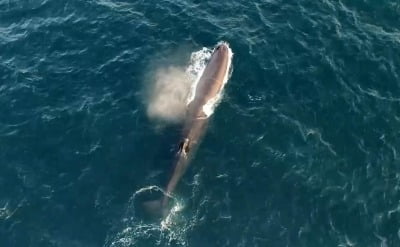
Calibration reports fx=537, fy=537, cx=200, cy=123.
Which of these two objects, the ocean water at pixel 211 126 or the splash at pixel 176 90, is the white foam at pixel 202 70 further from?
the ocean water at pixel 211 126

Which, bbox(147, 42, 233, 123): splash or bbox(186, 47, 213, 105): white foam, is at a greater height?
bbox(186, 47, 213, 105): white foam

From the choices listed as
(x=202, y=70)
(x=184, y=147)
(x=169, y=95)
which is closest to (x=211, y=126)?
(x=184, y=147)

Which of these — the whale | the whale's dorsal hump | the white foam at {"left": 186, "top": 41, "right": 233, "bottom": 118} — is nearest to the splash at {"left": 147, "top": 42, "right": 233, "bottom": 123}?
the white foam at {"left": 186, "top": 41, "right": 233, "bottom": 118}

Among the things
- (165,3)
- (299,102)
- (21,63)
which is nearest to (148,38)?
(165,3)

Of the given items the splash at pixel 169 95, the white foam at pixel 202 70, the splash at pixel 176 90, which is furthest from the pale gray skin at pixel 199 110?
the splash at pixel 169 95

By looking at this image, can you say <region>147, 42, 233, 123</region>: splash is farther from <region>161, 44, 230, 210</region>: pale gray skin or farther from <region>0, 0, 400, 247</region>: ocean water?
<region>0, 0, 400, 247</region>: ocean water

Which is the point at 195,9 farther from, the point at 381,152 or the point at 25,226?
the point at 25,226
